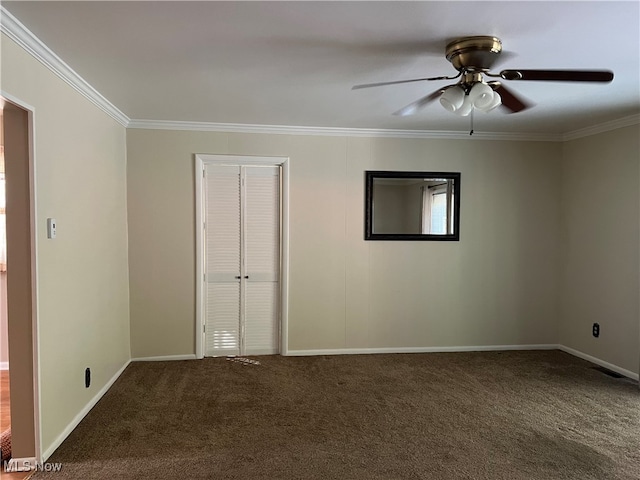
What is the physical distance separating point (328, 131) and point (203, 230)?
1.56 metres

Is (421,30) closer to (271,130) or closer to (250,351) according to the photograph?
(271,130)

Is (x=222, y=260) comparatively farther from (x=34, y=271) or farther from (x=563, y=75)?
(x=563, y=75)

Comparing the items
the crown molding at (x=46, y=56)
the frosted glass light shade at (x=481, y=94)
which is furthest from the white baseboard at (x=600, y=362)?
the crown molding at (x=46, y=56)

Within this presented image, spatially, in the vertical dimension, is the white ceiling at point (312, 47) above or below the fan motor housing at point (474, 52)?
above

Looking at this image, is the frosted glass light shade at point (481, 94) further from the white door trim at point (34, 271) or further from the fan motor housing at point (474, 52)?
the white door trim at point (34, 271)

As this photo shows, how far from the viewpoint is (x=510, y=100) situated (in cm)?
252

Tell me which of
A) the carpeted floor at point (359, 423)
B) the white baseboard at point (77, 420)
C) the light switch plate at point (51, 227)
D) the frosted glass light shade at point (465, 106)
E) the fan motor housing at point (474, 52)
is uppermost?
the fan motor housing at point (474, 52)

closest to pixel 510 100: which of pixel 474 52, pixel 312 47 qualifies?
pixel 474 52

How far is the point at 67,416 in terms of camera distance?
2.92 m

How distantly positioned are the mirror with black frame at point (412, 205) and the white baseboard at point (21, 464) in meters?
3.22

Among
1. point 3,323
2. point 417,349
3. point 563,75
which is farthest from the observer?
point 417,349

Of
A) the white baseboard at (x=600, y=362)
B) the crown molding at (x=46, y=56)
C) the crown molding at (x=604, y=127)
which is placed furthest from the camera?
the white baseboard at (x=600, y=362)

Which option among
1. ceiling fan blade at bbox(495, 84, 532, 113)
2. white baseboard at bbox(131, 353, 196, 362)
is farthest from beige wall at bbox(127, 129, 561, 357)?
ceiling fan blade at bbox(495, 84, 532, 113)

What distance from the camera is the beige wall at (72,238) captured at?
8.30ft
